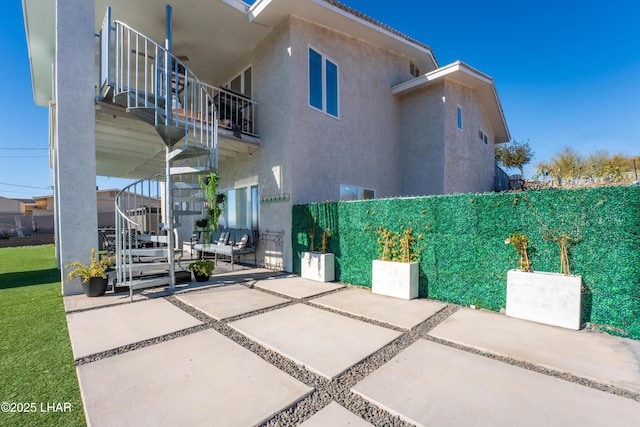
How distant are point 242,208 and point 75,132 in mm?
4343

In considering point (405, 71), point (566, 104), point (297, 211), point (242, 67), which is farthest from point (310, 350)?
point (566, 104)

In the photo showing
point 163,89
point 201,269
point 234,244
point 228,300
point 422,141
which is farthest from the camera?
point 422,141

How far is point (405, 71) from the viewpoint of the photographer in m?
9.99

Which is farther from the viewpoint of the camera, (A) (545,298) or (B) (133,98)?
(B) (133,98)

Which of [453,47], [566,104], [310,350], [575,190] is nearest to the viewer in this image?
[310,350]

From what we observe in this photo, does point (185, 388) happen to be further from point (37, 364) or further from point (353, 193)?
point (353, 193)

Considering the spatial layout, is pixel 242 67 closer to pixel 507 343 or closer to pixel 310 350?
pixel 310 350

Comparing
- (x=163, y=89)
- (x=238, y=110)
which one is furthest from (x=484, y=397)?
(x=238, y=110)

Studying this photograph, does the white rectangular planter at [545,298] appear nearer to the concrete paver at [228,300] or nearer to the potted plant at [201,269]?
the concrete paver at [228,300]

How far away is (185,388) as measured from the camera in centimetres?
214

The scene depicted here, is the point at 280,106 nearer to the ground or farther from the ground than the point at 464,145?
farther from the ground

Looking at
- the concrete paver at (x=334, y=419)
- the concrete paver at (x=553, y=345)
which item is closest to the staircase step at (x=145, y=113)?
the concrete paver at (x=334, y=419)

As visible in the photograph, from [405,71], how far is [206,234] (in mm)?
8796

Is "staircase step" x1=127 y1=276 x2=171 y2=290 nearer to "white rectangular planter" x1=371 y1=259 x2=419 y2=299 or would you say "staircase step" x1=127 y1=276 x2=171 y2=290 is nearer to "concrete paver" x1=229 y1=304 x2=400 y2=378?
"concrete paver" x1=229 y1=304 x2=400 y2=378
